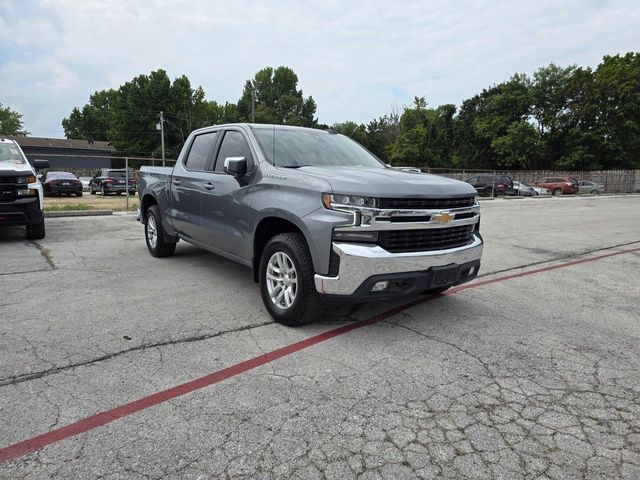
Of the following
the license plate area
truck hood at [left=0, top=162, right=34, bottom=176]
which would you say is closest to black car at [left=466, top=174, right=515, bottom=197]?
truck hood at [left=0, top=162, right=34, bottom=176]

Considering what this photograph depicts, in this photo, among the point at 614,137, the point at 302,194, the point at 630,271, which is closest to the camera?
the point at 302,194

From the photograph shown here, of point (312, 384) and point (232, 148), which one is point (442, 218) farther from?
point (232, 148)

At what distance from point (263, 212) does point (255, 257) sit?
0.51 meters

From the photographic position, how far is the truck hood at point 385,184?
11.9 feet

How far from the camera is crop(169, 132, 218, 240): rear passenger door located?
18.2ft

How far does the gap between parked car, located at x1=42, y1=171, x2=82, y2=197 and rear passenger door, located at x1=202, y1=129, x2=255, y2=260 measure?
2095 cm

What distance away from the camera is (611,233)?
11.3 m

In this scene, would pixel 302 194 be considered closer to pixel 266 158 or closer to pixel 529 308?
pixel 266 158

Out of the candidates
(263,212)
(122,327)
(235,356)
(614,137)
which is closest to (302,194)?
(263,212)

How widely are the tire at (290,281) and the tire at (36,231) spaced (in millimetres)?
6303

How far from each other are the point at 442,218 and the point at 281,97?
289 ft

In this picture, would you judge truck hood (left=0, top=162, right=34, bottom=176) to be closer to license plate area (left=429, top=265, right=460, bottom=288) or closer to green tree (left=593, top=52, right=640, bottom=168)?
license plate area (left=429, top=265, right=460, bottom=288)

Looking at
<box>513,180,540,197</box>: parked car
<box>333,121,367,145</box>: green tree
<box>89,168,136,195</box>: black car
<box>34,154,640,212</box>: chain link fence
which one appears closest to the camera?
<box>34,154,640,212</box>: chain link fence

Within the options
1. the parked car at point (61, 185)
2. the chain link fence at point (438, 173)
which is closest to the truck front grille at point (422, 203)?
the chain link fence at point (438, 173)
